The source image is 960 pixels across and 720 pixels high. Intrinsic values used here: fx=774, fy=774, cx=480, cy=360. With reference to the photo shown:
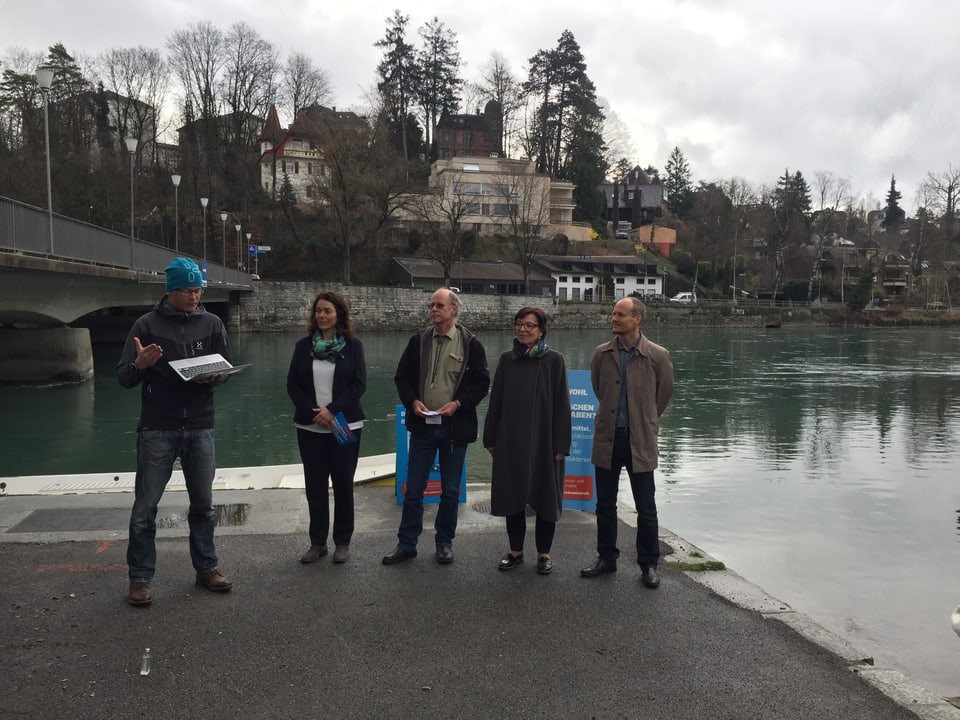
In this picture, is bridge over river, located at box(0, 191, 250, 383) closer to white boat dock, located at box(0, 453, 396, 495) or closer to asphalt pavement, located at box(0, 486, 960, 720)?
white boat dock, located at box(0, 453, 396, 495)

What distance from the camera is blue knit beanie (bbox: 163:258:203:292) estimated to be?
453 centimetres

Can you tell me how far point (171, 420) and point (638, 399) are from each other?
115 inches

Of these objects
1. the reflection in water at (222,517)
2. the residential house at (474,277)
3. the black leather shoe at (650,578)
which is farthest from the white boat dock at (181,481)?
the residential house at (474,277)

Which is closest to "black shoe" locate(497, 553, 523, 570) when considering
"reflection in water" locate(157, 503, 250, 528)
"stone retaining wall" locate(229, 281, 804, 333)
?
"reflection in water" locate(157, 503, 250, 528)

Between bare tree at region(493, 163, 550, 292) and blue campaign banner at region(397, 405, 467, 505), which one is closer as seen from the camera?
blue campaign banner at region(397, 405, 467, 505)

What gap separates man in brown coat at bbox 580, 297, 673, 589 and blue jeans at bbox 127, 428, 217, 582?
8.00 feet

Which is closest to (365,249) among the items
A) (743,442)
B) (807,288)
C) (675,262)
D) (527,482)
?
(675,262)

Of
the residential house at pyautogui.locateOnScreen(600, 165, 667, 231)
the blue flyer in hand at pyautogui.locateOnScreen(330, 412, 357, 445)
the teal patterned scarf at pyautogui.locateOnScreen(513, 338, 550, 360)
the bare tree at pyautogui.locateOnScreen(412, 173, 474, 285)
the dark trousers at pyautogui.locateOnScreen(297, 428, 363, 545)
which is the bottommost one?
the dark trousers at pyautogui.locateOnScreen(297, 428, 363, 545)

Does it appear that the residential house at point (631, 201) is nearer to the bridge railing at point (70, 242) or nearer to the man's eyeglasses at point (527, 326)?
the bridge railing at point (70, 242)

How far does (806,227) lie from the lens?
9662 centimetres

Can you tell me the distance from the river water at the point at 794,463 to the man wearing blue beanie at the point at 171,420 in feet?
8.65

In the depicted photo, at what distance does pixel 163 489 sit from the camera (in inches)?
178

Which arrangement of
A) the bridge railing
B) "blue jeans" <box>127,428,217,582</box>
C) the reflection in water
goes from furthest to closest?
the bridge railing < the reflection in water < "blue jeans" <box>127,428,217,582</box>

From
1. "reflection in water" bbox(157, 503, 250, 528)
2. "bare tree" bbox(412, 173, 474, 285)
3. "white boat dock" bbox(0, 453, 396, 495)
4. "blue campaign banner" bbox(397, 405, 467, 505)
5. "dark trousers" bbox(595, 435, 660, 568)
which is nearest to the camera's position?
"dark trousers" bbox(595, 435, 660, 568)
